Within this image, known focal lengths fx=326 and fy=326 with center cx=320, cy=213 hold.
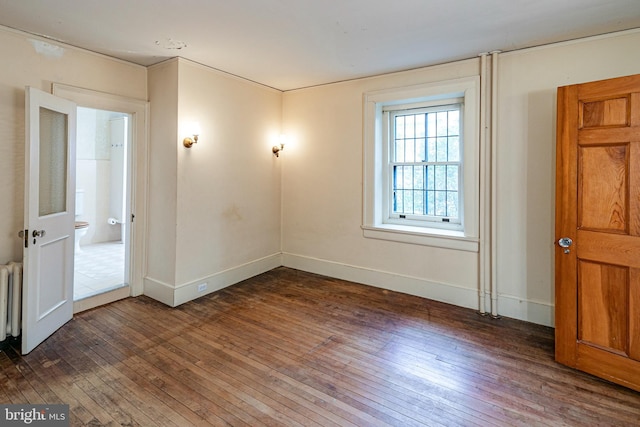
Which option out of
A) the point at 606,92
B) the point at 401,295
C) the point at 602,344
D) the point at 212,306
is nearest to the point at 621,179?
the point at 606,92

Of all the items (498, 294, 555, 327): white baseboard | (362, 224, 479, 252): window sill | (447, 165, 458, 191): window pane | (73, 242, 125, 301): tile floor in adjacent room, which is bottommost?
(498, 294, 555, 327): white baseboard

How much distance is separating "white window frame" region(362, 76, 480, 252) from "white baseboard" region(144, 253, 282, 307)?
169 centimetres

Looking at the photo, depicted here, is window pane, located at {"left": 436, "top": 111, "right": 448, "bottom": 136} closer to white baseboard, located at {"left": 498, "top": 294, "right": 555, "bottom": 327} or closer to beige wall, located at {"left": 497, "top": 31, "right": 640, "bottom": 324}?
beige wall, located at {"left": 497, "top": 31, "right": 640, "bottom": 324}

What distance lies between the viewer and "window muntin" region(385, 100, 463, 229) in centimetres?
382

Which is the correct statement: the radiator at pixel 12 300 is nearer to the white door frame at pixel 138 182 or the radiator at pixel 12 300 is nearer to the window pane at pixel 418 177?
the white door frame at pixel 138 182

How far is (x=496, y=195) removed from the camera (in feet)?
11.0

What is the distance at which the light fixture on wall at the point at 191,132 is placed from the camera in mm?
3553

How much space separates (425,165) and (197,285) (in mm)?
3090

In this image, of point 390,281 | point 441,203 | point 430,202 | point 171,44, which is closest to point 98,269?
point 171,44

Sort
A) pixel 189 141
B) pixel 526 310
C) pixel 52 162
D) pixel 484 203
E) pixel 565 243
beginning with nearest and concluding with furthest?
pixel 565 243, pixel 52 162, pixel 526 310, pixel 484 203, pixel 189 141

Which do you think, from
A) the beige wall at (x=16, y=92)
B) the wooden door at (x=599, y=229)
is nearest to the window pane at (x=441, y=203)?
the wooden door at (x=599, y=229)

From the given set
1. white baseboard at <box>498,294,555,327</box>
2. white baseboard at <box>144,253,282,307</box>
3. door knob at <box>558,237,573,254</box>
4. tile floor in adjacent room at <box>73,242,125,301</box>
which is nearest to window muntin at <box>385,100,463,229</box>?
white baseboard at <box>498,294,555,327</box>

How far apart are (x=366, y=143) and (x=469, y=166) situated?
1293 mm

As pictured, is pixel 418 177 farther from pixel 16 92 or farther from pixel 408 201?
pixel 16 92
